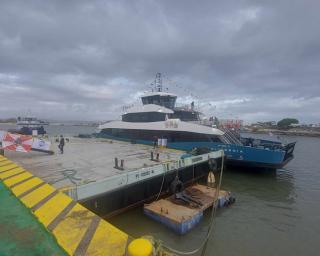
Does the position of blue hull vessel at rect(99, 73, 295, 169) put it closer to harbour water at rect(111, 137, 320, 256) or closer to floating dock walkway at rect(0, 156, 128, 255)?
harbour water at rect(111, 137, 320, 256)

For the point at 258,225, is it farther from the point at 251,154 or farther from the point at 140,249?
the point at 140,249

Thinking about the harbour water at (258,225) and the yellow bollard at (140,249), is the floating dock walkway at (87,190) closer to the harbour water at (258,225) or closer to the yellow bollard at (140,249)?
the yellow bollard at (140,249)

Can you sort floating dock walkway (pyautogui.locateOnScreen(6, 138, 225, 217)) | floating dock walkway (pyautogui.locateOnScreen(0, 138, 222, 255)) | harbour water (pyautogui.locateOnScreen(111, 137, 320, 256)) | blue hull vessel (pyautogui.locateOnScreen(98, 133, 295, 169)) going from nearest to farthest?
floating dock walkway (pyautogui.locateOnScreen(0, 138, 222, 255))
harbour water (pyautogui.locateOnScreen(111, 137, 320, 256))
floating dock walkway (pyautogui.locateOnScreen(6, 138, 225, 217))
blue hull vessel (pyautogui.locateOnScreen(98, 133, 295, 169))

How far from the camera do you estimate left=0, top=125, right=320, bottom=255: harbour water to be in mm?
7891

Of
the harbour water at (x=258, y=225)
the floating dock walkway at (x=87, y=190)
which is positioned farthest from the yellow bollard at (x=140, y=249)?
the harbour water at (x=258, y=225)

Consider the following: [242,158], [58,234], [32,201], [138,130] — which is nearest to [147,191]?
[32,201]

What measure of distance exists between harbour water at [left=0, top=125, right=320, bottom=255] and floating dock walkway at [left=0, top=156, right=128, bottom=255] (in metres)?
3.40

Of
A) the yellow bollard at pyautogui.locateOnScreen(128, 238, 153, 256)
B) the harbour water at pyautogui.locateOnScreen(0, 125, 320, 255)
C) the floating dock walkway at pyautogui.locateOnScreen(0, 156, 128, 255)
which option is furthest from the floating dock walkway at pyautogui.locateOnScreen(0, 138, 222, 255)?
the harbour water at pyautogui.locateOnScreen(0, 125, 320, 255)

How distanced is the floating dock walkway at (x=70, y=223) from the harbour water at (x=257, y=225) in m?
3.40

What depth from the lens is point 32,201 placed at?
6.45 meters

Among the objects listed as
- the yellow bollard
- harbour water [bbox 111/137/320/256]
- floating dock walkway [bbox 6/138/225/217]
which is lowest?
harbour water [bbox 111/137/320/256]

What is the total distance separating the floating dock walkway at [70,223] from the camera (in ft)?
14.1

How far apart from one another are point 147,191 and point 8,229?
6659 millimetres

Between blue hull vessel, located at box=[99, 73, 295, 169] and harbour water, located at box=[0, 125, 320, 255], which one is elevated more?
blue hull vessel, located at box=[99, 73, 295, 169]
